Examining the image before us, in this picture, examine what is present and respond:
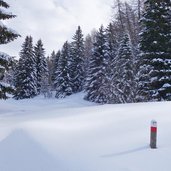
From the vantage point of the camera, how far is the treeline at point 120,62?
21781mm

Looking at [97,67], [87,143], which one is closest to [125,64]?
[97,67]

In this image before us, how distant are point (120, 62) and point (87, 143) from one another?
30.9 meters

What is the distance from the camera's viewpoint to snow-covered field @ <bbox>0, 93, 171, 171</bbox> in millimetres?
5910

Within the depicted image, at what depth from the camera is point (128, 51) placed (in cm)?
3722

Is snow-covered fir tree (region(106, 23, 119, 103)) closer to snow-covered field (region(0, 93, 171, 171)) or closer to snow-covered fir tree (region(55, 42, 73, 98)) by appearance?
snow-covered fir tree (region(55, 42, 73, 98))

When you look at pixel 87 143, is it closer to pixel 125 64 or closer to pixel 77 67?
pixel 125 64

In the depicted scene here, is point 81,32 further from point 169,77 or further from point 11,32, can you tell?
point 11,32

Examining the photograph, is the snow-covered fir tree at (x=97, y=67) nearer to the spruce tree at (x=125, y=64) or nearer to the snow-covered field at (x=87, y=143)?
the spruce tree at (x=125, y=64)

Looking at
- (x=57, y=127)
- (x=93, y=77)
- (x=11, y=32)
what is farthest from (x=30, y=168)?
(x=93, y=77)

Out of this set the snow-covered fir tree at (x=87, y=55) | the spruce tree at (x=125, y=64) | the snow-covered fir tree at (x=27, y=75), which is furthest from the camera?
the snow-covered fir tree at (x=87, y=55)

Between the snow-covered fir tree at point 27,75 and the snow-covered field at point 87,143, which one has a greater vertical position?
the snow-covered fir tree at point 27,75

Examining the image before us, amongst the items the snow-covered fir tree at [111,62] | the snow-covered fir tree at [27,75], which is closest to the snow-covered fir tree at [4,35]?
the snow-covered fir tree at [111,62]

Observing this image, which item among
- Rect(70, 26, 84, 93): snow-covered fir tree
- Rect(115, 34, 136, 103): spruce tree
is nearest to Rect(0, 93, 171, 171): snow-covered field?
Rect(115, 34, 136, 103): spruce tree

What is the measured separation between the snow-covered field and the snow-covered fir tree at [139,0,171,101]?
464 inches
